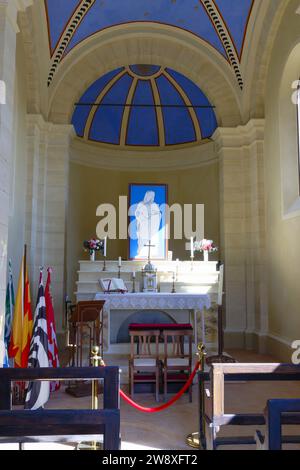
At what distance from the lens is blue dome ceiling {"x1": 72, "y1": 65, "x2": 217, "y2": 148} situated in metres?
14.5

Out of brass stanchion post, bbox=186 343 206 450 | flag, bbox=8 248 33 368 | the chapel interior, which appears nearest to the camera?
brass stanchion post, bbox=186 343 206 450

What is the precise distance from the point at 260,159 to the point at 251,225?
1615 millimetres

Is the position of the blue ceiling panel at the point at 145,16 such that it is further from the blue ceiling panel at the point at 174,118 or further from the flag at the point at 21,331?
the flag at the point at 21,331

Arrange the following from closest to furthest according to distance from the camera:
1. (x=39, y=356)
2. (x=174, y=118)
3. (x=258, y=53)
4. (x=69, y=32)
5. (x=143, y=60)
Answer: (x=39, y=356) < (x=258, y=53) < (x=69, y=32) < (x=143, y=60) < (x=174, y=118)

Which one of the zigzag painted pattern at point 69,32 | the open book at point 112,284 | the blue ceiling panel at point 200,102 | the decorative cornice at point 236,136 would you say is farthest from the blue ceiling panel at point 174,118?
the open book at point 112,284

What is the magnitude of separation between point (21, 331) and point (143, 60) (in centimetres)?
828

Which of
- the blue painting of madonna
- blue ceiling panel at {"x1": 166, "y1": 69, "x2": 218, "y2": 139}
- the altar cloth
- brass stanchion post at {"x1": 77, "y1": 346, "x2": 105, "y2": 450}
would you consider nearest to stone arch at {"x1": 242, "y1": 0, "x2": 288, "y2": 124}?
blue ceiling panel at {"x1": 166, "y1": 69, "x2": 218, "y2": 139}

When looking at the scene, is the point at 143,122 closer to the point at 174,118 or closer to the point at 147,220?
the point at 174,118

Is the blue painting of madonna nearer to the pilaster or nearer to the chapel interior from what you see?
the chapel interior

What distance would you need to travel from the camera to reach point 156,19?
37.3ft

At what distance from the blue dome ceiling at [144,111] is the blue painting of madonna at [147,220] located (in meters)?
1.67

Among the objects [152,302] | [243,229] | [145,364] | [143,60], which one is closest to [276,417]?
[145,364]

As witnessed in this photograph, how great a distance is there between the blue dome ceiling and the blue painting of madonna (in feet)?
5.47

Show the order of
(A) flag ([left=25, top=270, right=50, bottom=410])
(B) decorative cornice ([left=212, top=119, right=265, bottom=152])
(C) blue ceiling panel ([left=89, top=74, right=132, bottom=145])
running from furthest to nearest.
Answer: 1. (C) blue ceiling panel ([left=89, top=74, right=132, bottom=145])
2. (B) decorative cornice ([left=212, top=119, right=265, bottom=152])
3. (A) flag ([left=25, top=270, right=50, bottom=410])
